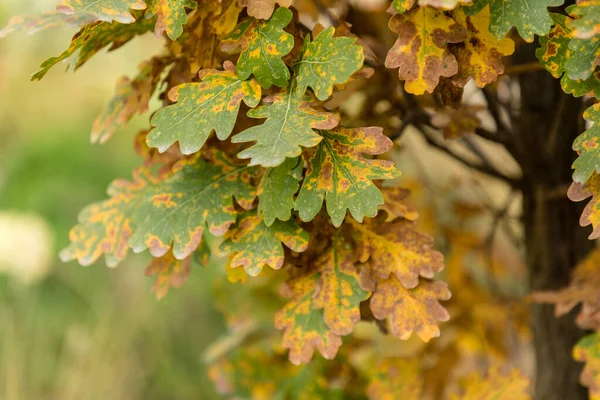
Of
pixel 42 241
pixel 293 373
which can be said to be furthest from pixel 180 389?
pixel 293 373

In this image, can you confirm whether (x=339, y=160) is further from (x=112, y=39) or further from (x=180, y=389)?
(x=180, y=389)

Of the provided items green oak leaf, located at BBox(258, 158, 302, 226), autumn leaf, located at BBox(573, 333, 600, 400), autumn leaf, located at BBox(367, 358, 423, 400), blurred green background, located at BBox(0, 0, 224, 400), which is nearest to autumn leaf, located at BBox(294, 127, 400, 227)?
green oak leaf, located at BBox(258, 158, 302, 226)

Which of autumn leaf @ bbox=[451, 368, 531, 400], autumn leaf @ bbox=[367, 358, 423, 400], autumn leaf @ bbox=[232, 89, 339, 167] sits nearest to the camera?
autumn leaf @ bbox=[232, 89, 339, 167]

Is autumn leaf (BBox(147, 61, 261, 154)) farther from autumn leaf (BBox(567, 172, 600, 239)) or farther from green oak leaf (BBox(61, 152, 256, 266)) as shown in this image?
autumn leaf (BBox(567, 172, 600, 239))

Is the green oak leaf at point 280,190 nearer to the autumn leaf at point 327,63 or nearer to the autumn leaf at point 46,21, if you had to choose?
the autumn leaf at point 327,63

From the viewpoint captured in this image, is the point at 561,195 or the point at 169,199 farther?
the point at 561,195

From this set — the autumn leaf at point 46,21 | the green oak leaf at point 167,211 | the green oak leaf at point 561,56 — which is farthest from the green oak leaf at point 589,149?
the autumn leaf at point 46,21
